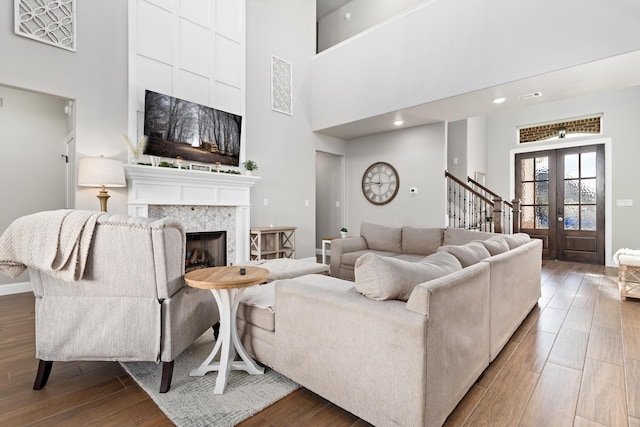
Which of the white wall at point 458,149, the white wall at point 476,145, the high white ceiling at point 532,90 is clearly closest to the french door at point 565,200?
the white wall at point 476,145

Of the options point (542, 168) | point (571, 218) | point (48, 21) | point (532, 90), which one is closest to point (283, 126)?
point (48, 21)

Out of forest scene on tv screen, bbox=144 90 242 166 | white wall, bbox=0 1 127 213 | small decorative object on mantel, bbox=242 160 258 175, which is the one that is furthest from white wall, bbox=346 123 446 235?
white wall, bbox=0 1 127 213

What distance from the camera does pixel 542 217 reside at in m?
6.56

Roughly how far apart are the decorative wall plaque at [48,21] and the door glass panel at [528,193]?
823cm

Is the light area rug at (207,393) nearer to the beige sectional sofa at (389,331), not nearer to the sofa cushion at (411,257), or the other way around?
the beige sectional sofa at (389,331)

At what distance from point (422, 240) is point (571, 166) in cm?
443

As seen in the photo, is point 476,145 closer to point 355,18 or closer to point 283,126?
point 355,18

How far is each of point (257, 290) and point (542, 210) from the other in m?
6.86

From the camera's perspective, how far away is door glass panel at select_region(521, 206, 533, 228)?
6742 millimetres

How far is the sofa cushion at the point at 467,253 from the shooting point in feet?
6.19

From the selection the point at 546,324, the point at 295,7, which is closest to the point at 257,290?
the point at 546,324

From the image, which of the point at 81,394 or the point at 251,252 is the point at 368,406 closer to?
the point at 81,394

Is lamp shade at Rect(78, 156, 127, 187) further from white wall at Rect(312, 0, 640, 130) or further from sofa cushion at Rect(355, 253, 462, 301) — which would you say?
white wall at Rect(312, 0, 640, 130)

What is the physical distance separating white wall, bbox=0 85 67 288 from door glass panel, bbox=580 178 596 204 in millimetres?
8860
